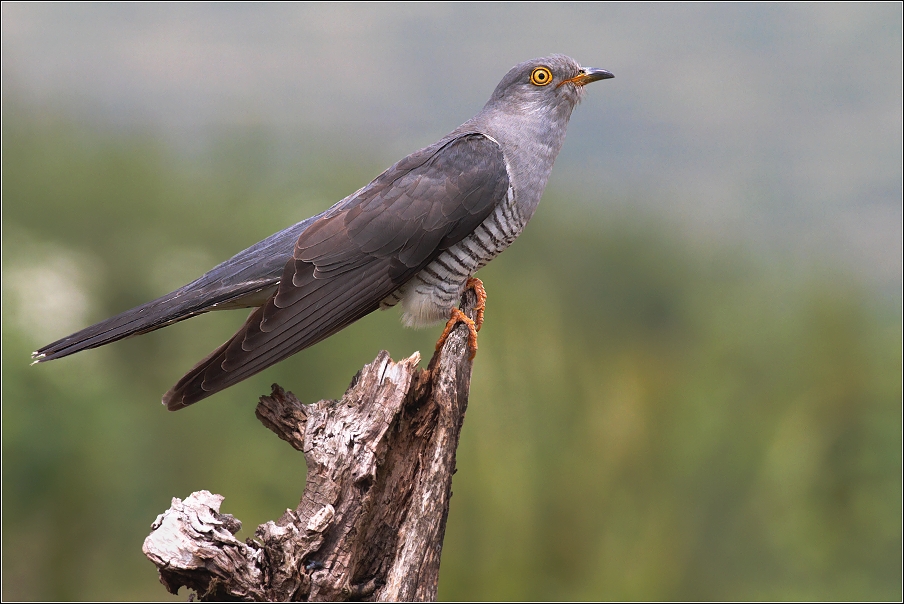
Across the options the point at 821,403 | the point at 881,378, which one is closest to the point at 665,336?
the point at 821,403

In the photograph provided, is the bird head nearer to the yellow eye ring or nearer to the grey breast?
the yellow eye ring

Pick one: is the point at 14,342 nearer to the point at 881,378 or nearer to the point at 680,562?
the point at 680,562

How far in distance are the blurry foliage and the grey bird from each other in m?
1.29

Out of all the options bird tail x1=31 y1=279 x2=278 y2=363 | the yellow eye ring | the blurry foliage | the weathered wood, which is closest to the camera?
the weathered wood

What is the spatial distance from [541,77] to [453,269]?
908 millimetres

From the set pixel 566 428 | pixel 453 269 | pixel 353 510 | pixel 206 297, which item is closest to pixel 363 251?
pixel 453 269

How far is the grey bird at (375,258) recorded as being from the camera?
2.23 m

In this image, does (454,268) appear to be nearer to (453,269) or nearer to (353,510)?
(453,269)

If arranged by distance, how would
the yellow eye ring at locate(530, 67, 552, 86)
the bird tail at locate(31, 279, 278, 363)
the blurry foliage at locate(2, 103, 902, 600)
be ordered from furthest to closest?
the blurry foliage at locate(2, 103, 902, 600) → the yellow eye ring at locate(530, 67, 552, 86) → the bird tail at locate(31, 279, 278, 363)

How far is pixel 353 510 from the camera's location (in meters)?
2.01

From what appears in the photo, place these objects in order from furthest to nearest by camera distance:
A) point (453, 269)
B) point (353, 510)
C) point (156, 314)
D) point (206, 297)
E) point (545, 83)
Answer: point (545, 83) → point (453, 269) → point (206, 297) → point (156, 314) → point (353, 510)

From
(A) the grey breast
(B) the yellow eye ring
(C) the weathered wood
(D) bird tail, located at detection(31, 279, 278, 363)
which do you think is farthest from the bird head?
(D) bird tail, located at detection(31, 279, 278, 363)

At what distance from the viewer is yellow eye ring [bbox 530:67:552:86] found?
279 centimetres

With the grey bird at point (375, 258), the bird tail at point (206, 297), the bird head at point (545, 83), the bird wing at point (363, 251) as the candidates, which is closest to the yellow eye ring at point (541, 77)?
the bird head at point (545, 83)
